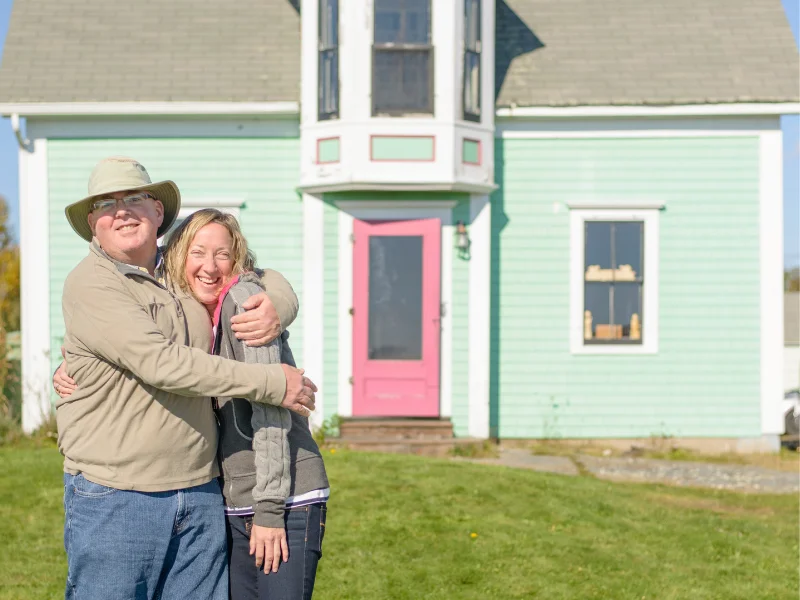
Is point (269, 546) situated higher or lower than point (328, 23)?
lower

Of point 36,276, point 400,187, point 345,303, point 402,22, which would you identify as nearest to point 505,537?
point 345,303

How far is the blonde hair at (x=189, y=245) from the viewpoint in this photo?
3041 millimetres

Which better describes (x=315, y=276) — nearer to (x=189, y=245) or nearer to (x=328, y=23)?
(x=328, y=23)

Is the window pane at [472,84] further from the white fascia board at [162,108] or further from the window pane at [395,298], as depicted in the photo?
the white fascia board at [162,108]

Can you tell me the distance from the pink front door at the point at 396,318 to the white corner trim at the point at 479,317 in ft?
1.33

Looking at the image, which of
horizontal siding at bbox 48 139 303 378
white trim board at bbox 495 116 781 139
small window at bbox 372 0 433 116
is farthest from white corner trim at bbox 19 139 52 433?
white trim board at bbox 495 116 781 139

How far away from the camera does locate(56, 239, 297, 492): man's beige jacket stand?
274 centimetres

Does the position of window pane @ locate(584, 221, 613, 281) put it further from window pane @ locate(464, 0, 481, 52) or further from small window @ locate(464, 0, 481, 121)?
window pane @ locate(464, 0, 481, 52)

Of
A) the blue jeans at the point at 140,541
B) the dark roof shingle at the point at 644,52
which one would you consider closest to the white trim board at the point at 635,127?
the dark roof shingle at the point at 644,52

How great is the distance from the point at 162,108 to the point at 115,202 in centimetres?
830

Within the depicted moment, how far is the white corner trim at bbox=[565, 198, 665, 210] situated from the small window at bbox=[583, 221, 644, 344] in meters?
0.21

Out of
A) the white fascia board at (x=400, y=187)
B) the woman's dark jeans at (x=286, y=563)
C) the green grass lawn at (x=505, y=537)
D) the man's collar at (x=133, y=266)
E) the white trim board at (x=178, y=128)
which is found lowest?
the green grass lawn at (x=505, y=537)

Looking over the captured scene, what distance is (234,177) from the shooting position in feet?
36.3

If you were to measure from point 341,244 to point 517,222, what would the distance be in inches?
84.9
